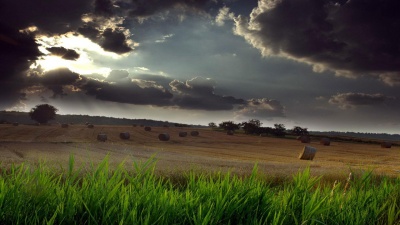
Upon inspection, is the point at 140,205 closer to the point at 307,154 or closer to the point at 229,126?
the point at 307,154

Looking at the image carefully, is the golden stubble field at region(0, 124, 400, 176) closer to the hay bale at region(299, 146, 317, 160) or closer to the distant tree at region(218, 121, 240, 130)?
the hay bale at region(299, 146, 317, 160)

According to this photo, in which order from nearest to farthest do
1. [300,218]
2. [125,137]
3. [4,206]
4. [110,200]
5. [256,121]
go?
[4,206] < [110,200] < [300,218] < [125,137] < [256,121]

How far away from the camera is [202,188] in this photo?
13.1ft

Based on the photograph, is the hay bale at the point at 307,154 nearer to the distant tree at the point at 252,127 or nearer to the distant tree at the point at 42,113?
the distant tree at the point at 252,127

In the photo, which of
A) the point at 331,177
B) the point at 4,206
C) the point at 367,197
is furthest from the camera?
the point at 331,177

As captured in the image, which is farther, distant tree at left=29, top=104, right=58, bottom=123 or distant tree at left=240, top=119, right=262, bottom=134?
distant tree at left=29, top=104, right=58, bottom=123

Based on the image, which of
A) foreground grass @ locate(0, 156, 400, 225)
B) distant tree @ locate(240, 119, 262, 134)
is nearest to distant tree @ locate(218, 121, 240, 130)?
distant tree @ locate(240, 119, 262, 134)

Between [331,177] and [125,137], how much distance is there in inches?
1419

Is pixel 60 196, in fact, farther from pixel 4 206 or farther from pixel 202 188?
pixel 202 188

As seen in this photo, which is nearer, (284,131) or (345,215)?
(345,215)

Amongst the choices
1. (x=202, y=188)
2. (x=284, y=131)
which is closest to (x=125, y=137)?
(x=284, y=131)

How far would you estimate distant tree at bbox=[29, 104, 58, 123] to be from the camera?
105 metres

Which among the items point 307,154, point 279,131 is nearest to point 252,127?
point 279,131

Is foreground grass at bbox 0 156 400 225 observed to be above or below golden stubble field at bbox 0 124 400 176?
above
